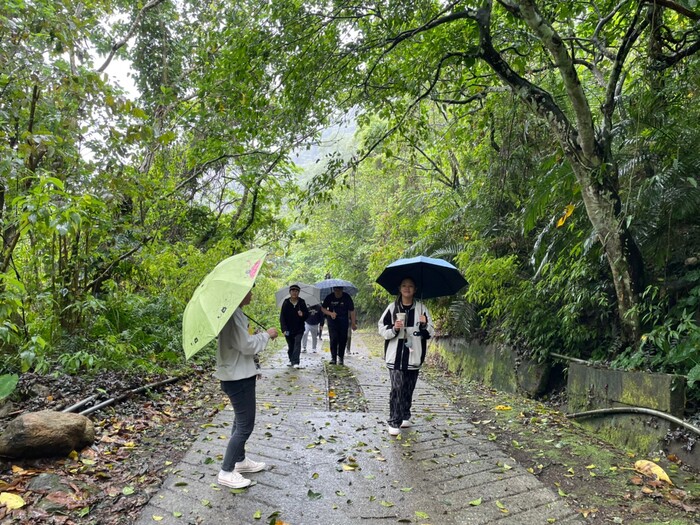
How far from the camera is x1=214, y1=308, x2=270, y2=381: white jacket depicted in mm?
3980

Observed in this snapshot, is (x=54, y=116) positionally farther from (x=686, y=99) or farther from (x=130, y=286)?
(x=686, y=99)

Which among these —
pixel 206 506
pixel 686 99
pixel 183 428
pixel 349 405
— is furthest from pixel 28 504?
pixel 686 99

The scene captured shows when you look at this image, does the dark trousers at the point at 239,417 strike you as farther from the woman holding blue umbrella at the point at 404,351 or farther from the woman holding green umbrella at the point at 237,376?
the woman holding blue umbrella at the point at 404,351

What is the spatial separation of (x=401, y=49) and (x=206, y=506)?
7094mm

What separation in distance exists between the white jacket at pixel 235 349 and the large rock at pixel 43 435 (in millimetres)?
1472

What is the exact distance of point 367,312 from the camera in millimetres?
25781

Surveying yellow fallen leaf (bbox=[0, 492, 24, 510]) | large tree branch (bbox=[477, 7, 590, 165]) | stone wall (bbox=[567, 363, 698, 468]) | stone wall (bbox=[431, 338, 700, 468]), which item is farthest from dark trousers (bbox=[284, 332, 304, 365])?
yellow fallen leaf (bbox=[0, 492, 24, 510])

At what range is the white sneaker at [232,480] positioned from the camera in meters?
3.92

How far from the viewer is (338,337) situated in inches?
410

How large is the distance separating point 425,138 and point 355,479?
6.06 meters

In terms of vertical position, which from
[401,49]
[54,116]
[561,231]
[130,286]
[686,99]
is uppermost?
[401,49]

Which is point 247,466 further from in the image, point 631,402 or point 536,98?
point 536,98

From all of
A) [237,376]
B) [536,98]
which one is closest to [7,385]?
[237,376]

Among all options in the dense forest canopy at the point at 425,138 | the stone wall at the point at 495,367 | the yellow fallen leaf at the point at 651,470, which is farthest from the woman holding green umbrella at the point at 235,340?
the stone wall at the point at 495,367
